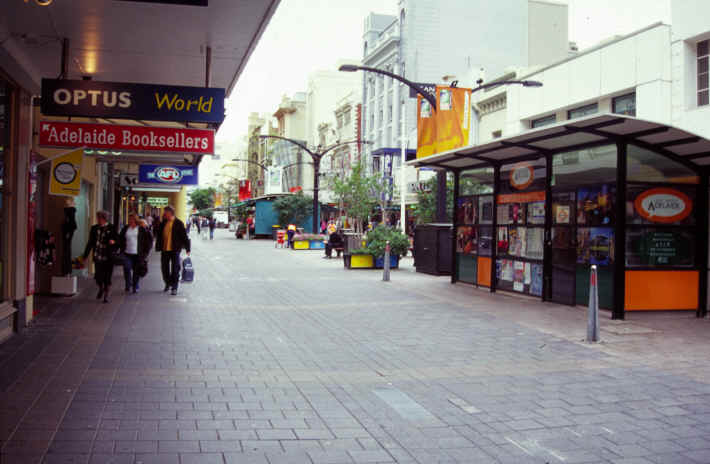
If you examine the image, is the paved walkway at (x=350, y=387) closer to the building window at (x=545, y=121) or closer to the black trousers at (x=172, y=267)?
the black trousers at (x=172, y=267)

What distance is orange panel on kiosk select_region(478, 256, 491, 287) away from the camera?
15.2 meters

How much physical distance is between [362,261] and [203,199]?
13424 centimetres

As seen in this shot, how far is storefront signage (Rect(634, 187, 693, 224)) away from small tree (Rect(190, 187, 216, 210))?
5674 inches

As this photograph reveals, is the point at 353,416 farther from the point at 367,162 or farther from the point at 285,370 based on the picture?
the point at 367,162

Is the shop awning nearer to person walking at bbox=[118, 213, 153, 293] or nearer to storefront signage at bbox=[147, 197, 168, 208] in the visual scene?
person walking at bbox=[118, 213, 153, 293]

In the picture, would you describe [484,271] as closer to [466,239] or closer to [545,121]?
[466,239]

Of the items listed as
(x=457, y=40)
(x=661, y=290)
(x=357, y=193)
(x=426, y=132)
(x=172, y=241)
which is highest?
(x=457, y=40)

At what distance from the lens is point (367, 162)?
6022 centimetres

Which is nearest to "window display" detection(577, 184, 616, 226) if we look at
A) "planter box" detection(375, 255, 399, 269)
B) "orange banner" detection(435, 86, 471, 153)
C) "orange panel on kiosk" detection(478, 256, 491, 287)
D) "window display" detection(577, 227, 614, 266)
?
"window display" detection(577, 227, 614, 266)

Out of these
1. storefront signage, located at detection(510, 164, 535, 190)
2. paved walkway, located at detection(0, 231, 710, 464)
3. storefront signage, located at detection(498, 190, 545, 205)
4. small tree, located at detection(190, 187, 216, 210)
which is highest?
small tree, located at detection(190, 187, 216, 210)

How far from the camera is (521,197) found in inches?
549

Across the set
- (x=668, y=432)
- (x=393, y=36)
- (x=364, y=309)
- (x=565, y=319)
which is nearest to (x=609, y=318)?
(x=565, y=319)

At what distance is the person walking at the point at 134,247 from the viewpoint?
45.4ft

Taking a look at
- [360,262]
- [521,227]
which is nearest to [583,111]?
[360,262]
